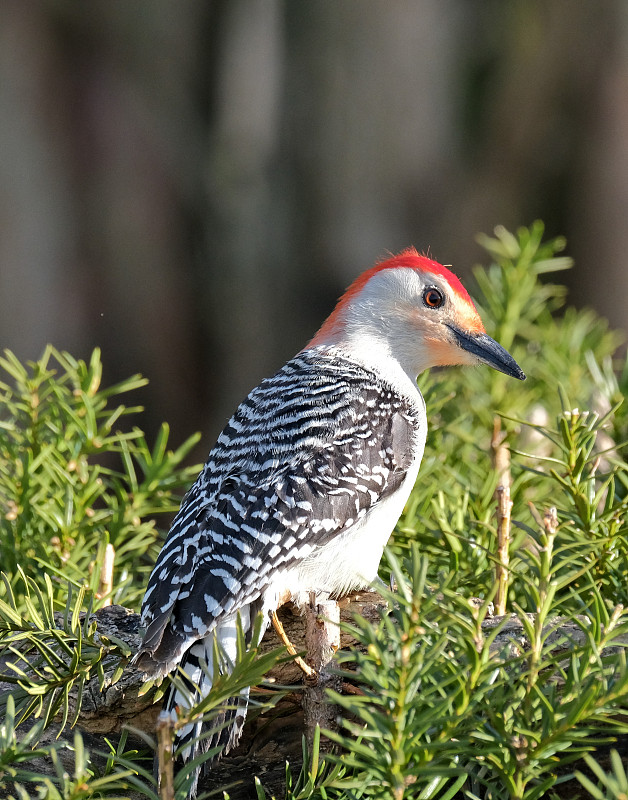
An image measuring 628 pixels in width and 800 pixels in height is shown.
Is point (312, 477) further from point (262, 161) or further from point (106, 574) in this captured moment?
point (262, 161)

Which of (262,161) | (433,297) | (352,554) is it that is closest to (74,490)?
(352,554)

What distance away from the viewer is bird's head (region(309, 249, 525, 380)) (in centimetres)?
278

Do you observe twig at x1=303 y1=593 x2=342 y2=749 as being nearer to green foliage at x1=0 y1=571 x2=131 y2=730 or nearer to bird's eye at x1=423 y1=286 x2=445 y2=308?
green foliage at x1=0 y1=571 x2=131 y2=730

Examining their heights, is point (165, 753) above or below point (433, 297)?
below

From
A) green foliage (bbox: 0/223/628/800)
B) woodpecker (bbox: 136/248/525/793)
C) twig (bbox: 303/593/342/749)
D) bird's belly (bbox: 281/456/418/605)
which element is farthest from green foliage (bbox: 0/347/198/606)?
twig (bbox: 303/593/342/749)

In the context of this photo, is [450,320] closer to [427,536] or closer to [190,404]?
[427,536]

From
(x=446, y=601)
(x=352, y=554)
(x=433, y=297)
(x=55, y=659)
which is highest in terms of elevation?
(x=433, y=297)

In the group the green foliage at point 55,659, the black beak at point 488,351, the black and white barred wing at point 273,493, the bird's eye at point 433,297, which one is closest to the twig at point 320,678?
the black and white barred wing at point 273,493

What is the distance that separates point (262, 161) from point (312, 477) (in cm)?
485

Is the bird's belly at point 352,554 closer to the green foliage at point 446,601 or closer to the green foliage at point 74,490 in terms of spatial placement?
the green foliage at point 446,601

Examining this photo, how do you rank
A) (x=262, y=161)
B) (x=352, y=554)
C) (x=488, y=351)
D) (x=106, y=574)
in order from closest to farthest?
1. (x=106, y=574)
2. (x=352, y=554)
3. (x=488, y=351)
4. (x=262, y=161)

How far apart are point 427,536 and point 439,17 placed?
5045 mm

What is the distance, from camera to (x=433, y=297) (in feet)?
9.36

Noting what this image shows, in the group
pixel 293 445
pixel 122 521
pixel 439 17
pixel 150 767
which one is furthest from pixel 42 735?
pixel 439 17
